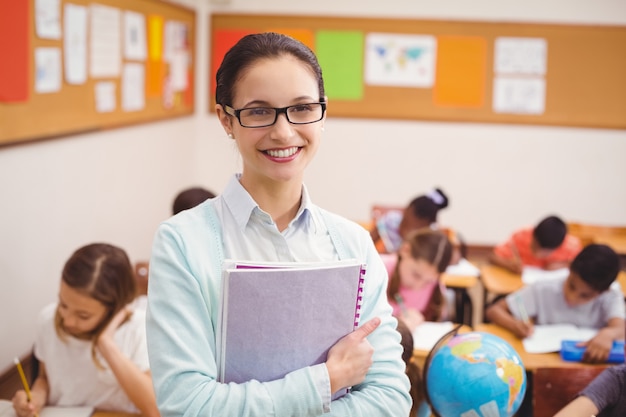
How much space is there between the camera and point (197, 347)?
1.10 metres

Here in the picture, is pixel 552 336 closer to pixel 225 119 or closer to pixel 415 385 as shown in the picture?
pixel 415 385

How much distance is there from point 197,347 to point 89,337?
135 cm

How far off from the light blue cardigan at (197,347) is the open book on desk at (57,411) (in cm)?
119

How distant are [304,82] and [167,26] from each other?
16.1 feet

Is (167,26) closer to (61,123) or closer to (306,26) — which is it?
(306,26)

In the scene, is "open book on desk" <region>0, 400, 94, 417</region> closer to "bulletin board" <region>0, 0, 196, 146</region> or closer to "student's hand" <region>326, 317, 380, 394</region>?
"student's hand" <region>326, 317, 380, 394</region>

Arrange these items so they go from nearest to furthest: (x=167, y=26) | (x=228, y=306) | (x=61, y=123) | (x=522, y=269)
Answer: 1. (x=228, y=306)
2. (x=61, y=123)
3. (x=522, y=269)
4. (x=167, y=26)

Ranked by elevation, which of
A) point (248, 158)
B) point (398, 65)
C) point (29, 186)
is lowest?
point (29, 186)

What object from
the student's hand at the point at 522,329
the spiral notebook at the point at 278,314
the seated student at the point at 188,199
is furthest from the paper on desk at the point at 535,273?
the spiral notebook at the point at 278,314

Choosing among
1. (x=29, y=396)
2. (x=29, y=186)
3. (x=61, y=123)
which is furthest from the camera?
(x=61, y=123)

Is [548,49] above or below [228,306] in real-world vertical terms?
above

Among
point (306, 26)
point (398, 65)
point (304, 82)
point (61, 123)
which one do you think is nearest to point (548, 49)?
point (398, 65)

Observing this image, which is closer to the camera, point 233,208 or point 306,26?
point 233,208

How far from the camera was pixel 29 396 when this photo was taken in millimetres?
2133
